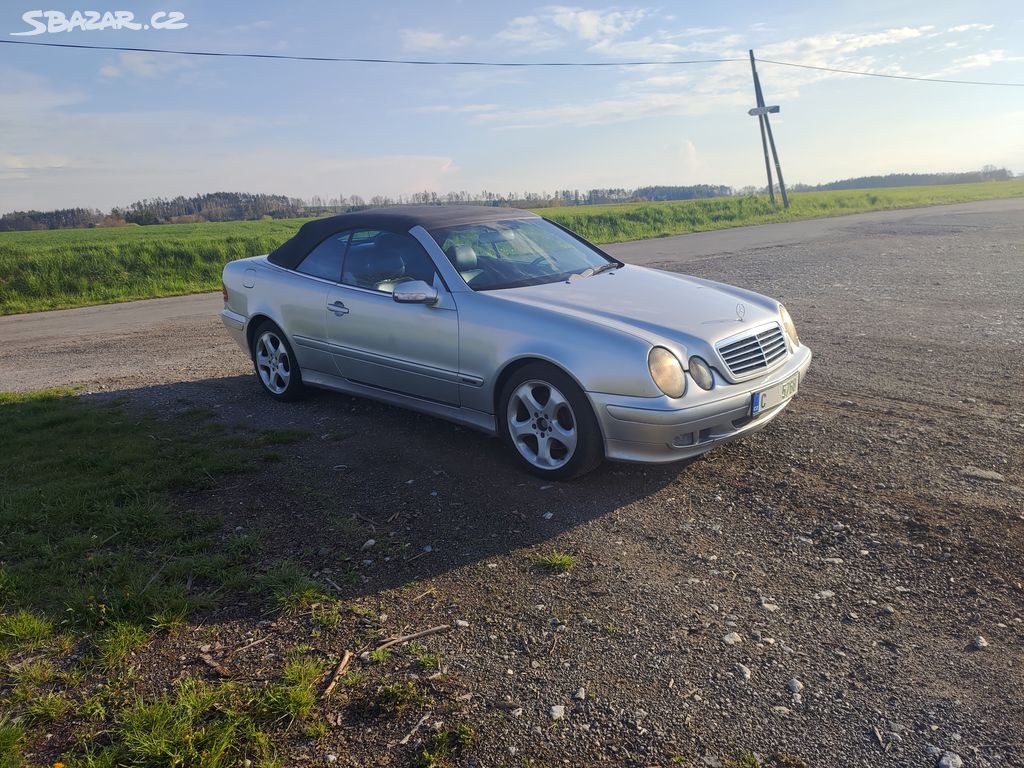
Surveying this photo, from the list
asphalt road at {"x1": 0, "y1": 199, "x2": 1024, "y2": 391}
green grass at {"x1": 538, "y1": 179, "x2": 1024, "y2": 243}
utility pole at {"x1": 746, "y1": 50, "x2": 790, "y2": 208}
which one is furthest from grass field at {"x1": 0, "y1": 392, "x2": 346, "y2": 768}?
utility pole at {"x1": 746, "y1": 50, "x2": 790, "y2": 208}

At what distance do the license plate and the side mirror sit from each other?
2147mm

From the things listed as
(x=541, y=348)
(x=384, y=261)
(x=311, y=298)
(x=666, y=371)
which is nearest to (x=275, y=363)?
(x=311, y=298)

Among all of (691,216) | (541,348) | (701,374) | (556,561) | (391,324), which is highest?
(691,216)

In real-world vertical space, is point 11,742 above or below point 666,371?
below

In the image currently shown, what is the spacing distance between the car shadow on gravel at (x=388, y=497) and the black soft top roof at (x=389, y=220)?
143 centimetres

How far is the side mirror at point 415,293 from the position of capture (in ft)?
17.3

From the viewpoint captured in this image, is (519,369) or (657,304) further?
(657,304)

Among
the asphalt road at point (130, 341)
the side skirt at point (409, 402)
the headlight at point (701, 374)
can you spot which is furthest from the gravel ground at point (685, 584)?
the asphalt road at point (130, 341)

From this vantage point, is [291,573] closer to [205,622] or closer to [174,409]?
[205,622]

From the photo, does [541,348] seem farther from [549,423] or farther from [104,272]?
[104,272]

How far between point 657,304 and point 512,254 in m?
1.28

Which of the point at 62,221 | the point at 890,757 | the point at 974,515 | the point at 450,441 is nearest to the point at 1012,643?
the point at 890,757

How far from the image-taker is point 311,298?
6320 mm

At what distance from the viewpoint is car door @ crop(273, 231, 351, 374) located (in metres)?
6.26
